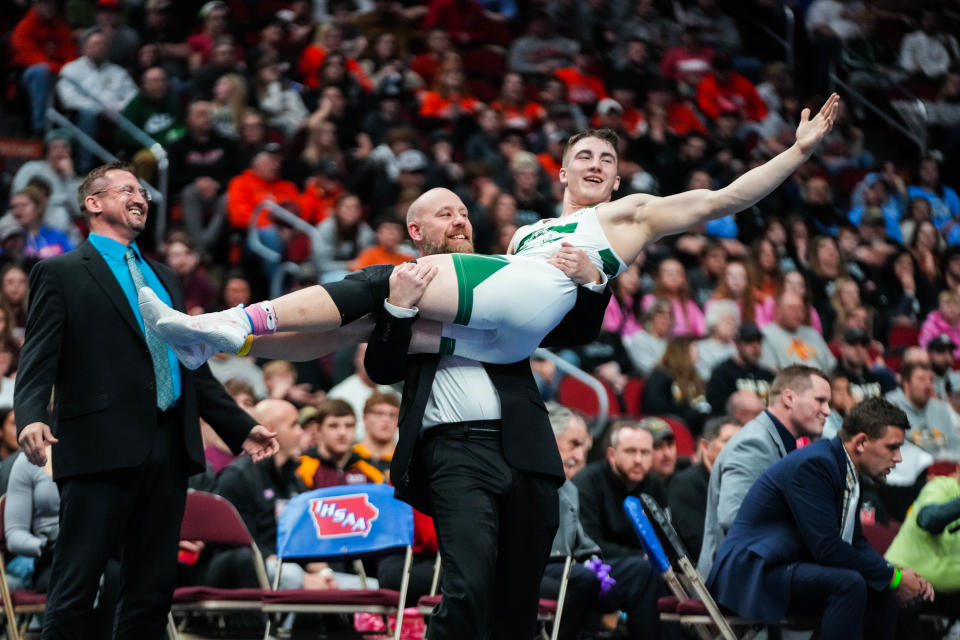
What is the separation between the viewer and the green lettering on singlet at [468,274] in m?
4.05

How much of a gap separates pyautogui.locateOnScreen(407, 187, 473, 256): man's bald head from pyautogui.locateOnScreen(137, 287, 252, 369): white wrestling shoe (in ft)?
2.47

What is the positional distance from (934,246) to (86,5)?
8034mm

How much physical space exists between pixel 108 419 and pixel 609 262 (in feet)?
5.62

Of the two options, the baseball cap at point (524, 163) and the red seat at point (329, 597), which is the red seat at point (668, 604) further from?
the baseball cap at point (524, 163)

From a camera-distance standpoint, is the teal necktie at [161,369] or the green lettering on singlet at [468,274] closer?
the green lettering on singlet at [468,274]

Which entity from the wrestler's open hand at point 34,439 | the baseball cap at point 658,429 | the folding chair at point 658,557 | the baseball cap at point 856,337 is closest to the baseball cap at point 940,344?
the baseball cap at point 856,337

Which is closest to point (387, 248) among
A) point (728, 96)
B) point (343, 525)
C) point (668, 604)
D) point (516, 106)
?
point (343, 525)

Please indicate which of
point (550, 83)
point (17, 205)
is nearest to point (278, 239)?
point (17, 205)

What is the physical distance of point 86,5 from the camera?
11.8 metres

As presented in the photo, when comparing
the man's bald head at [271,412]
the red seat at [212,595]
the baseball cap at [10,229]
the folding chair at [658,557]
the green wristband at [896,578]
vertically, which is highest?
the green wristband at [896,578]

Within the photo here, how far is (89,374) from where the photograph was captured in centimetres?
452

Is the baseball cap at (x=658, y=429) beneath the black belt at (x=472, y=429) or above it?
beneath

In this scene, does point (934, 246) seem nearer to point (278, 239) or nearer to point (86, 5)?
point (278, 239)

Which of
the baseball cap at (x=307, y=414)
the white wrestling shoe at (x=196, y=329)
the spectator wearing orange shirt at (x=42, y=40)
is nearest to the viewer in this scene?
the white wrestling shoe at (x=196, y=329)
